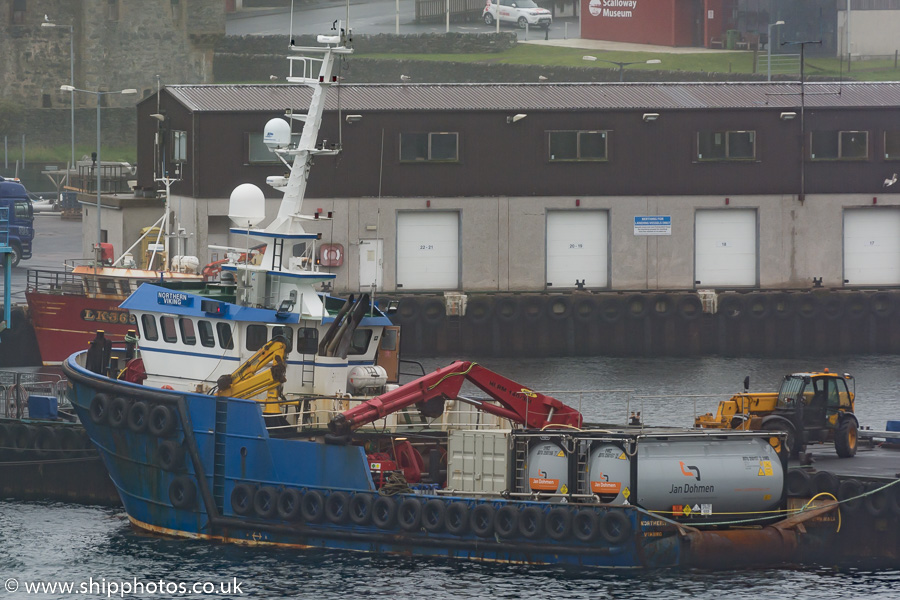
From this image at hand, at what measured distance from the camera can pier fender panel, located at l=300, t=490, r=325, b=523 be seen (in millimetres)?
26250

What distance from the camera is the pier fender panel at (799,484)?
25953 millimetres

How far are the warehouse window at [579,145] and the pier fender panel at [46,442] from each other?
2399 centimetres

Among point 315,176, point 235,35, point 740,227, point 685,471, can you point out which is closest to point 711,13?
point 235,35

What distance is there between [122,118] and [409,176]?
46596mm

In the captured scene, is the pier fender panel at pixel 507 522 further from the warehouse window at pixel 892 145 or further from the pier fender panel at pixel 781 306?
the warehouse window at pixel 892 145

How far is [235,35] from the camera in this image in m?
97.3

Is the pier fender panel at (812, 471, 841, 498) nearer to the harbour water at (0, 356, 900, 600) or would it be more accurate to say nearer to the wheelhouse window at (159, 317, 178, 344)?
the harbour water at (0, 356, 900, 600)

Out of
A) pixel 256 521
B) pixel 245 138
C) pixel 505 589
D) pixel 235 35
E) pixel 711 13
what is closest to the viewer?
pixel 505 589

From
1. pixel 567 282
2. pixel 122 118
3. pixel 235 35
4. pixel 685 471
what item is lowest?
pixel 685 471

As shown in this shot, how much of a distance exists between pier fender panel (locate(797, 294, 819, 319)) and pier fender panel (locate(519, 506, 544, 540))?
89.2ft

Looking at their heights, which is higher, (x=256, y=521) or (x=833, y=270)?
(x=833, y=270)

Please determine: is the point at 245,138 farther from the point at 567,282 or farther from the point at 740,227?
the point at 740,227

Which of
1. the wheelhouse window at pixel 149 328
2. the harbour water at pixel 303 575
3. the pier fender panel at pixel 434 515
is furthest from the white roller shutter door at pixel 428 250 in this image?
the pier fender panel at pixel 434 515

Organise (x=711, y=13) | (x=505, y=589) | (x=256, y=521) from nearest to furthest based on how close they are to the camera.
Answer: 1. (x=505, y=589)
2. (x=256, y=521)
3. (x=711, y=13)
